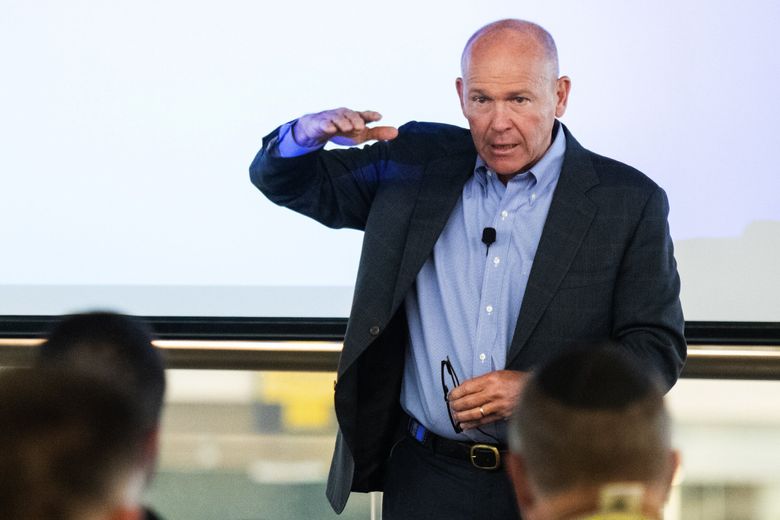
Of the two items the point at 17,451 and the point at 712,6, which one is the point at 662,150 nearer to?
the point at 712,6

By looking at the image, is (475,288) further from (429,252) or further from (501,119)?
(501,119)

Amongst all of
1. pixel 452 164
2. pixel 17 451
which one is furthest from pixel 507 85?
pixel 17 451

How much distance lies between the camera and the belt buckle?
6.59 feet

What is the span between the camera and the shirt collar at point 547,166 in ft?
6.91

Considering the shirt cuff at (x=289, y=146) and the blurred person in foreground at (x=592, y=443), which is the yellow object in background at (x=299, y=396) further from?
the blurred person in foreground at (x=592, y=443)

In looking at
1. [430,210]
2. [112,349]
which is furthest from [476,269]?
[112,349]

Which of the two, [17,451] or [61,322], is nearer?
[17,451]

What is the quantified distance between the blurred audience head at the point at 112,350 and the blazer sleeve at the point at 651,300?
79 centimetres

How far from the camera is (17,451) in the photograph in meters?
1.05

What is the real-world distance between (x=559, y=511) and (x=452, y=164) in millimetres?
1121

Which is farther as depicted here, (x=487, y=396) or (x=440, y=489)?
(x=440, y=489)

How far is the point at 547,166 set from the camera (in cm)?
211

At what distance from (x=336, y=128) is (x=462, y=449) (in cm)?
59

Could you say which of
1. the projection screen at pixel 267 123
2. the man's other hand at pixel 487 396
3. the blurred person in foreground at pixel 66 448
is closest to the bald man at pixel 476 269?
the man's other hand at pixel 487 396
